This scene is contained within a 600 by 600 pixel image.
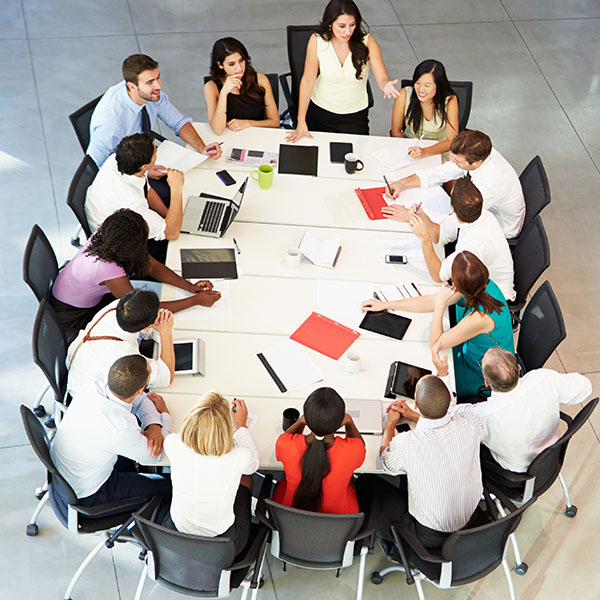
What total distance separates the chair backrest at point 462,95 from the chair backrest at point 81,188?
7.90 feet

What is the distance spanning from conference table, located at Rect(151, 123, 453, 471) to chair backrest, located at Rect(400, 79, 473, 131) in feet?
1.97

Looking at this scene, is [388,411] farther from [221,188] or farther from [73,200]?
[73,200]

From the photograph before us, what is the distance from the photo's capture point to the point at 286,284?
14.2ft

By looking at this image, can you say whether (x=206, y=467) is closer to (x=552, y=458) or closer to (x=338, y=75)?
(x=552, y=458)

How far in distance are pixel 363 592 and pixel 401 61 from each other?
5425 mm

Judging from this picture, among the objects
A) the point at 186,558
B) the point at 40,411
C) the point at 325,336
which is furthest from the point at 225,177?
the point at 186,558

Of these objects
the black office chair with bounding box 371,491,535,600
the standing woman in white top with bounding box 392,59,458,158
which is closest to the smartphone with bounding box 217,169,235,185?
the standing woman in white top with bounding box 392,59,458,158

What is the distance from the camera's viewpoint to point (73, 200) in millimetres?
4512

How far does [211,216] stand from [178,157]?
696 millimetres

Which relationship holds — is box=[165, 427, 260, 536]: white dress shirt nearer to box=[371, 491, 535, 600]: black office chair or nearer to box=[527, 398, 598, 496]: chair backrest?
box=[371, 491, 535, 600]: black office chair

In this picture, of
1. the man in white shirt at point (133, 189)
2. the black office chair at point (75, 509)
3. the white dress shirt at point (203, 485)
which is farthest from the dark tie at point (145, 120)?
the white dress shirt at point (203, 485)

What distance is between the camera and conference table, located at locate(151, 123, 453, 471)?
379cm

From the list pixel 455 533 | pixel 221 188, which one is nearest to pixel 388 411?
pixel 455 533

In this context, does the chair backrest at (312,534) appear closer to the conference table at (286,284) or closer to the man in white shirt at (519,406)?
the conference table at (286,284)
